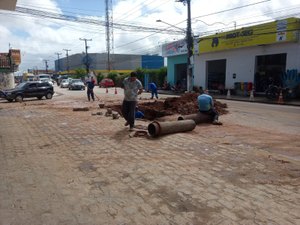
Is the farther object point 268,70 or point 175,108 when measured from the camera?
point 268,70

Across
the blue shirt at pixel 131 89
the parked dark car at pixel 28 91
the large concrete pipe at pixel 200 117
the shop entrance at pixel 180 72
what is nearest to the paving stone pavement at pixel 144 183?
the blue shirt at pixel 131 89

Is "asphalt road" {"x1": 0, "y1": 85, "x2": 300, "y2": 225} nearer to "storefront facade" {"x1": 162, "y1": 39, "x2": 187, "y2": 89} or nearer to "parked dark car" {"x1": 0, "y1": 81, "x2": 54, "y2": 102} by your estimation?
"parked dark car" {"x1": 0, "y1": 81, "x2": 54, "y2": 102}

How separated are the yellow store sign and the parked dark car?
1756cm

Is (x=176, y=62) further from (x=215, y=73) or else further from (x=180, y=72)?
(x=215, y=73)

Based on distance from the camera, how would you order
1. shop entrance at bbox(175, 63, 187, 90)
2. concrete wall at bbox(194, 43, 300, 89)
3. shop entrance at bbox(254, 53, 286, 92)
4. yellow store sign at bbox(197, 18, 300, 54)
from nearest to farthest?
1. yellow store sign at bbox(197, 18, 300, 54)
2. concrete wall at bbox(194, 43, 300, 89)
3. shop entrance at bbox(254, 53, 286, 92)
4. shop entrance at bbox(175, 63, 187, 90)

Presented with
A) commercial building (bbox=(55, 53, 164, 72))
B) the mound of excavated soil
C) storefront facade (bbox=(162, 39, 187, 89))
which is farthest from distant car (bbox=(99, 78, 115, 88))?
commercial building (bbox=(55, 53, 164, 72))

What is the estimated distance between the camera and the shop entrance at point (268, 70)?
25.8 m

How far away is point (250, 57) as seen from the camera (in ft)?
92.1

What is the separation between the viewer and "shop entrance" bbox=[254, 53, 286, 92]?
1014 inches

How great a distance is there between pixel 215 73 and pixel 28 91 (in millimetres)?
20520

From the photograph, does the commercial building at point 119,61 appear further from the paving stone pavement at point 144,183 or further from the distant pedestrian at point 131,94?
the paving stone pavement at point 144,183

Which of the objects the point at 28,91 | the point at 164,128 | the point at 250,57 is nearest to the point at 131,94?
the point at 164,128

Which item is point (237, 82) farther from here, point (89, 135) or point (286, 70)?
point (89, 135)

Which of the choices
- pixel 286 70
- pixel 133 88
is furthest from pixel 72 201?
pixel 286 70
